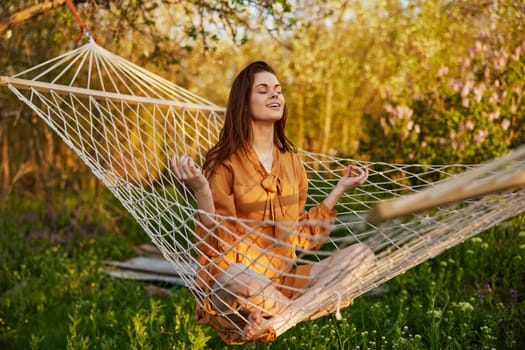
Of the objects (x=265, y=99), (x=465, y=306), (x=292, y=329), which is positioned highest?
(x=265, y=99)

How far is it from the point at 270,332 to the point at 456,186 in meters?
0.74

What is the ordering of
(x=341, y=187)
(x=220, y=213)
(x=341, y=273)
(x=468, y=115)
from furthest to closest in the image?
(x=468, y=115)
(x=341, y=187)
(x=220, y=213)
(x=341, y=273)

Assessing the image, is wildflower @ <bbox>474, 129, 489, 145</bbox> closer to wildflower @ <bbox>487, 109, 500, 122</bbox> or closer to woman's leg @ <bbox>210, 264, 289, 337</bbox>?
wildflower @ <bbox>487, 109, 500, 122</bbox>

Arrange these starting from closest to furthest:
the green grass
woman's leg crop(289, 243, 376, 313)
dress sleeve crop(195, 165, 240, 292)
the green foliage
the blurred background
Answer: woman's leg crop(289, 243, 376, 313)
dress sleeve crop(195, 165, 240, 292)
the green grass
the blurred background
the green foliage

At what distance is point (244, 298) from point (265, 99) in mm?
641

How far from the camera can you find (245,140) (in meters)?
1.92

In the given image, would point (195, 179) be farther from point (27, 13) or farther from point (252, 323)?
point (27, 13)

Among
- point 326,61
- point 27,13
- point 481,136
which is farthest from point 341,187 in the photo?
point 326,61

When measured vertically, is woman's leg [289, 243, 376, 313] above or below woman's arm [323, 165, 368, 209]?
below

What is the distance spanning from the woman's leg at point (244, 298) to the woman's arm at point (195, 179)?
6.7 inches

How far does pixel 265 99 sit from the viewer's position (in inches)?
74.1

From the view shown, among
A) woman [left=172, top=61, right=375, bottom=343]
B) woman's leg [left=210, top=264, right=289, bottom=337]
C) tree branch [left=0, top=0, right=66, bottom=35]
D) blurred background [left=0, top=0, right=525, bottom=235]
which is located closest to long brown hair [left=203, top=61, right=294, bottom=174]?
woman [left=172, top=61, right=375, bottom=343]

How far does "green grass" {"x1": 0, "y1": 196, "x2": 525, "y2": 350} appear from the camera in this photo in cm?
216

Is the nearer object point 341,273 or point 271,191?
point 341,273
